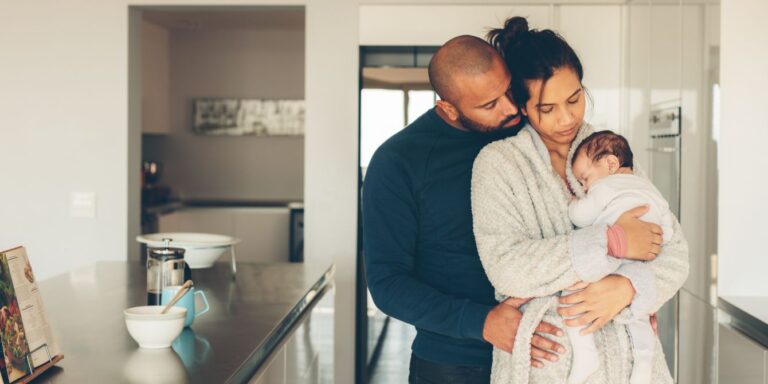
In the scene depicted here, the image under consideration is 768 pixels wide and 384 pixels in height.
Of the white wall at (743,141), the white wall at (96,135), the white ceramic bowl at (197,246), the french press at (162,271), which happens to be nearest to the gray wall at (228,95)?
the white wall at (96,135)

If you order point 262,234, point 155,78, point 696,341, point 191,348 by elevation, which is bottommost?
point 696,341

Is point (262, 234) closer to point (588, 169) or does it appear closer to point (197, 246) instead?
point (197, 246)

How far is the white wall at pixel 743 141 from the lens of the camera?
283cm

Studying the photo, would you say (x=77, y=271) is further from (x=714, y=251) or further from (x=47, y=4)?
(x=714, y=251)

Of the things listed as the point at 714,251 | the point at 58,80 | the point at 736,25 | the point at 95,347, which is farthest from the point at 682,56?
the point at 58,80

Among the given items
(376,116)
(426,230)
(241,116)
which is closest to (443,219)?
(426,230)

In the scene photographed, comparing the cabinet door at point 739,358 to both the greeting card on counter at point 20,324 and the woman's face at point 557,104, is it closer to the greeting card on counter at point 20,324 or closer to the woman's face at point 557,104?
the woman's face at point 557,104

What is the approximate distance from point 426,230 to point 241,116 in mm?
6089

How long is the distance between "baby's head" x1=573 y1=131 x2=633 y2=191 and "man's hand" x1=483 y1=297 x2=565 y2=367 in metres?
0.31

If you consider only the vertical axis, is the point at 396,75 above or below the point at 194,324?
above

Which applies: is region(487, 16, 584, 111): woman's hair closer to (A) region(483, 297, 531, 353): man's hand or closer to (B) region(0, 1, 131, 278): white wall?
(A) region(483, 297, 531, 353): man's hand

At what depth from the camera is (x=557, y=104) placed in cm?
172

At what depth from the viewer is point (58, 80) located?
4.14m

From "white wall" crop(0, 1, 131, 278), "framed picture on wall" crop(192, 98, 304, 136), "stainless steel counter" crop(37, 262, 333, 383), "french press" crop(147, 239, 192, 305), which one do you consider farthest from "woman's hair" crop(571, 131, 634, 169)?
"framed picture on wall" crop(192, 98, 304, 136)
